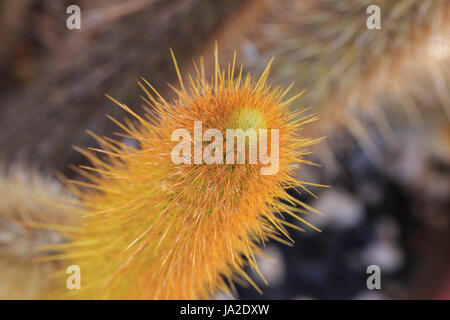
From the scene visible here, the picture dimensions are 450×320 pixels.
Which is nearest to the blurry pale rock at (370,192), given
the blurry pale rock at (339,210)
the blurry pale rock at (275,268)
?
the blurry pale rock at (339,210)

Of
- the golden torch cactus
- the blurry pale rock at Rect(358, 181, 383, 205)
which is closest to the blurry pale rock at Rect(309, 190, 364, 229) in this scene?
the blurry pale rock at Rect(358, 181, 383, 205)

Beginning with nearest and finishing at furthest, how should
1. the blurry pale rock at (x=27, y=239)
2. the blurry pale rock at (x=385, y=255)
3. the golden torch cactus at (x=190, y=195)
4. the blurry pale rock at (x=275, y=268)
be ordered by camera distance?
the golden torch cactus at (x=190, y=195)
the blurry pale rock at (x=27, y=239)
the blurry pale rock at (x=275, y=268)
the blurry pale rock at (x=385, y=255)

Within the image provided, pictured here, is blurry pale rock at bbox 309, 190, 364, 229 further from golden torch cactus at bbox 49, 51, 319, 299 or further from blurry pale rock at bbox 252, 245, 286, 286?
golden torch cactus at bbox 49, 51, 319, 299

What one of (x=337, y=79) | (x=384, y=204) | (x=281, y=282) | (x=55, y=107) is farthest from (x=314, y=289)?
(x=55, y=107)

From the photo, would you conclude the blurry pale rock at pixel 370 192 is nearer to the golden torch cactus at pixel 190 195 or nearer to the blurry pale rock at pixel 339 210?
the blurry pale rock at pixel 339 210

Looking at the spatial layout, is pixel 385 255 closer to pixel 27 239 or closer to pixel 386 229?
pixel 386 229
